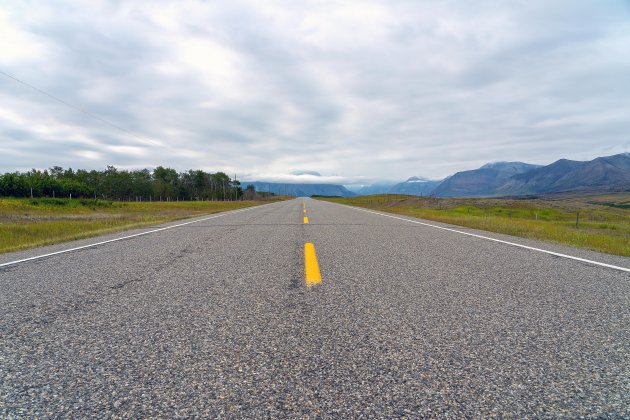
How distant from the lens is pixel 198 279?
3703 mm

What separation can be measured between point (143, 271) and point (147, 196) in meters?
116

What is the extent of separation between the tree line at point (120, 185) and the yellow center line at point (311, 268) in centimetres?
8266

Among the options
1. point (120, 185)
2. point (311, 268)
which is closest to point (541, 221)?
point (311, 268)

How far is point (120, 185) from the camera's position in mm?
102062

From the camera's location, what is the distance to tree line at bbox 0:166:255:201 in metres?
72.2

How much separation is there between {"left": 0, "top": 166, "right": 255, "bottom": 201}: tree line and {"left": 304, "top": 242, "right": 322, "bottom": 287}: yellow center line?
8266 cm

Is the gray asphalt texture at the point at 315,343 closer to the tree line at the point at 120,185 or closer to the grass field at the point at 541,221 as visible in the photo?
the grass field at the point at 541,221

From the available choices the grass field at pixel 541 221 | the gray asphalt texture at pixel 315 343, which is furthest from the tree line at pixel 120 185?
the gray asphalt texture at pixel 315 343

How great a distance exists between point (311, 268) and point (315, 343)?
214 centimetres

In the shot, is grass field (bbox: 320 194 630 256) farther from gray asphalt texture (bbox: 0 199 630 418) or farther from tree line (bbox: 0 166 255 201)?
tree line (bbox: 0 166 255 201)

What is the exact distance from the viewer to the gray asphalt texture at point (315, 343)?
1.50 metres

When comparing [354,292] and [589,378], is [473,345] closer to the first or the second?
[589,378]

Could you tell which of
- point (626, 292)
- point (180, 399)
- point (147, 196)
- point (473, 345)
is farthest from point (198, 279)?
point (147, 196)

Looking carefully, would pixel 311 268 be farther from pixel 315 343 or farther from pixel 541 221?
pixel 541 221
